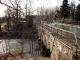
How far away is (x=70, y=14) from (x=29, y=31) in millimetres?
33567

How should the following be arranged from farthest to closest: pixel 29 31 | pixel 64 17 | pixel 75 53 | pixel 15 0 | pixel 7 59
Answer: pixel 64 17 → pixel 29 31 → pixel 7 59 → pixel 75 53 → pixel 15 0

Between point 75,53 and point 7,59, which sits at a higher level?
point 75,53

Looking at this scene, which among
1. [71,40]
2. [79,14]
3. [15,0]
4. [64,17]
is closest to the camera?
[15,0]

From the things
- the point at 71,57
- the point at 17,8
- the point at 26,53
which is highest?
the point at 17,8

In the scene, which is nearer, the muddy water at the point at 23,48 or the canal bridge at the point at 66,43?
the canal bridge at the point at 66,43

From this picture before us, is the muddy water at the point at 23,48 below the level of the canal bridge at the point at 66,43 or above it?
below

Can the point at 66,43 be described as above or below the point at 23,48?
above

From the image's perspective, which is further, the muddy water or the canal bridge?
the muddy water

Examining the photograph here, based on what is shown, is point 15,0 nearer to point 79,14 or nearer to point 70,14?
point 79,14

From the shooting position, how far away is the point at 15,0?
5.57 m

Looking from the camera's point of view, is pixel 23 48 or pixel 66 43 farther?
pixel 23 48

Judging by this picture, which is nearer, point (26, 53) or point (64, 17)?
point (26, 53)

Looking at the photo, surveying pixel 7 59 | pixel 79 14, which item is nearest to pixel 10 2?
pixel 7 59

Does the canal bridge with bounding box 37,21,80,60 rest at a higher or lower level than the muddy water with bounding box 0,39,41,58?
higher
